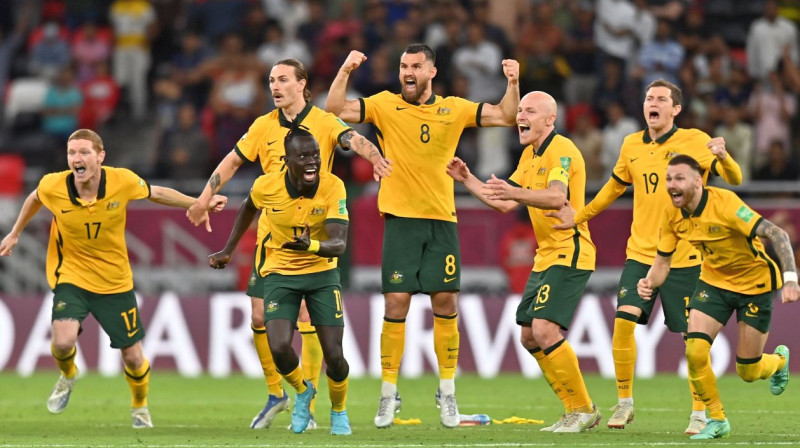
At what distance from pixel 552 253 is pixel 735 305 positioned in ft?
5.31

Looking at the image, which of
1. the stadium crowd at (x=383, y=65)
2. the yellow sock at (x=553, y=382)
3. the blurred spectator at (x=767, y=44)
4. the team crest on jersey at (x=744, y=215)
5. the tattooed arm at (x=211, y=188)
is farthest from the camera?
the blurred spectator at (x=767, y=44)

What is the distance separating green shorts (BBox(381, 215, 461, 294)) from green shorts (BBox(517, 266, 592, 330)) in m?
0.68

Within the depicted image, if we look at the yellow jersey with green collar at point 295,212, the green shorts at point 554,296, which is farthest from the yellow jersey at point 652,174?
the yellow jersey with green collar at point 295,212

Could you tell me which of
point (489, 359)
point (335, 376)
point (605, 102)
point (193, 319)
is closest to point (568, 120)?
point (605, 102)

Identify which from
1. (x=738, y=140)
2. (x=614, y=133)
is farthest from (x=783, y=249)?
(x=738, y=140)

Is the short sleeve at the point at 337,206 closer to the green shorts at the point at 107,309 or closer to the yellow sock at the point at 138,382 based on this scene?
the green shorts at the point at 107,309

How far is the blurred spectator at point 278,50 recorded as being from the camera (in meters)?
23.5

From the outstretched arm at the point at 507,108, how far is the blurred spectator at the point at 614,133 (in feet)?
27.5

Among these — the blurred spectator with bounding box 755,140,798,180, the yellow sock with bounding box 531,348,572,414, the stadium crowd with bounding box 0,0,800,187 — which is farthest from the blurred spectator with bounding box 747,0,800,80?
the yellow sock with bounding box 531,348,572,414

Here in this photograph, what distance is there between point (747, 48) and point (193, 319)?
10003 mm

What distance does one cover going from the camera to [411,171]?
12.8 m

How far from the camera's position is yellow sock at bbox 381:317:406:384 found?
12.7 metres

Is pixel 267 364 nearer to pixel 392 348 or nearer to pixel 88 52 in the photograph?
pixel 392 348

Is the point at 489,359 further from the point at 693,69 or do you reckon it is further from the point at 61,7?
the point at 61,7
